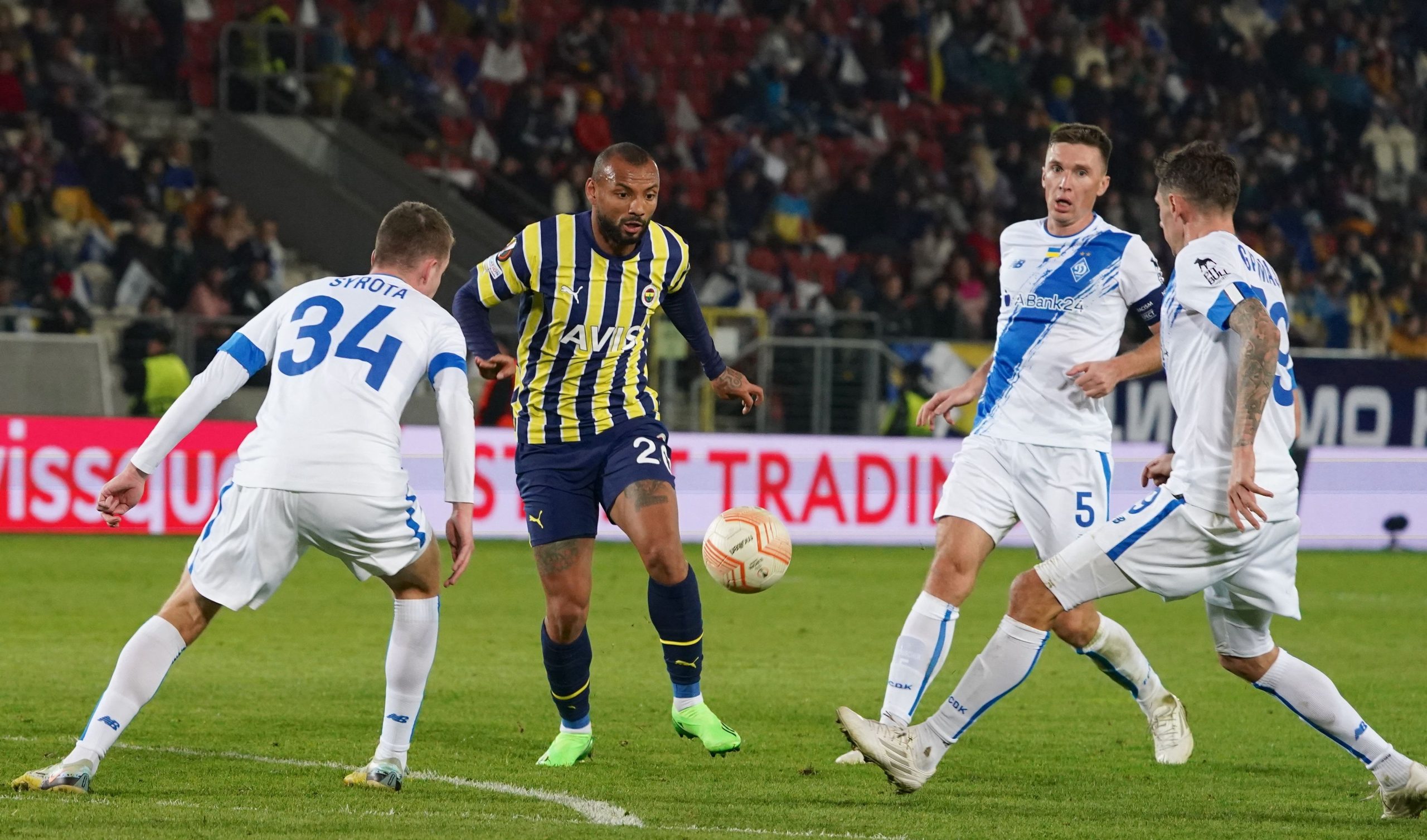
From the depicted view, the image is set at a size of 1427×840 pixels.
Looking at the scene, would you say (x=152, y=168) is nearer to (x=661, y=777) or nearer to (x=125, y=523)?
(x=125, y=523)

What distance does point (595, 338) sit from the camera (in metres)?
6.71

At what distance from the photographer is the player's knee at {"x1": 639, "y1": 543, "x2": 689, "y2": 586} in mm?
6555

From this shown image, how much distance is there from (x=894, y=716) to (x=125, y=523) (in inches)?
411

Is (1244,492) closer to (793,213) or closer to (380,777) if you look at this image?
(380,777)

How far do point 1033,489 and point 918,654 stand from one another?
2.73 feet

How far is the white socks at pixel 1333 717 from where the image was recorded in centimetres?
566

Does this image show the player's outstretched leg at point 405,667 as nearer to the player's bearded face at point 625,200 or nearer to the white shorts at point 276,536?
the white shorts at point 276,536

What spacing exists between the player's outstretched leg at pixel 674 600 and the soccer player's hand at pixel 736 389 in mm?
487

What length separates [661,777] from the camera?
6277mm

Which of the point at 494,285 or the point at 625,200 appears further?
the point at 494,285

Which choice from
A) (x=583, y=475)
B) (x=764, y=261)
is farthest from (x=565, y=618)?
(x=764, y=261)

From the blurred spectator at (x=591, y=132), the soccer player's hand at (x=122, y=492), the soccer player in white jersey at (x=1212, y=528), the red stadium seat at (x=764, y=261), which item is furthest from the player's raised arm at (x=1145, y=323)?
the blurred spectator at (x=591, y=132)

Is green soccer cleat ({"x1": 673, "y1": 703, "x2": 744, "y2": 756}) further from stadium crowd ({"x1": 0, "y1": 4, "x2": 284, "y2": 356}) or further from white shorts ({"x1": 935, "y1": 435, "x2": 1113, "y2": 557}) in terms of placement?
stadium crowd ({"x1": 0, "y1": 4, "x2": 284, "y2": 356})

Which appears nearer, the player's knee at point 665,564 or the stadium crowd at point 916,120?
the player's knee at point 665,564
